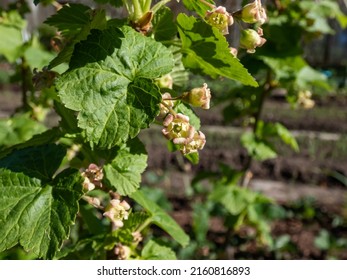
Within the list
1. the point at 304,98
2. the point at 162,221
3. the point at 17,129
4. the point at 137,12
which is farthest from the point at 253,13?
the point at 304,98

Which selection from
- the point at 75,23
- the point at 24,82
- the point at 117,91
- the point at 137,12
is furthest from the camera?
the point at 24,82

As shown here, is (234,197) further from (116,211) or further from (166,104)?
(166,104)

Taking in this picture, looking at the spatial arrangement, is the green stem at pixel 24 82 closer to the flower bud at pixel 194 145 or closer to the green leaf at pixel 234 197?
the green leaf at pixel 234 197

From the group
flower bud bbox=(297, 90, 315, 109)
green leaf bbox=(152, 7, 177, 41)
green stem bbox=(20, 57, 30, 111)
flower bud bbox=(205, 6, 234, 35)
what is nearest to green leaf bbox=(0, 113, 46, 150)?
green stem bbox=(20, 57, 30, 111)

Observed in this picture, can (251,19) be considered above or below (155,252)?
above

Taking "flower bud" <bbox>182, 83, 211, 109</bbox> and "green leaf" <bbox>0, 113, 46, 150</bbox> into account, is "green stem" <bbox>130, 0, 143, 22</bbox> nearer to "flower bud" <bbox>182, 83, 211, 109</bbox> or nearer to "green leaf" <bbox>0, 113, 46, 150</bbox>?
"flower bud" <bbox>182, 83, 211, 109</bbox>

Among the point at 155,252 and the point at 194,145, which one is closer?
the point at 194,145

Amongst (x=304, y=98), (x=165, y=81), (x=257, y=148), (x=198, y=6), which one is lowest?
(x=257, y=148)

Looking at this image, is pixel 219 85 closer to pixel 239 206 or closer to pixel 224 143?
pixel 224 143
